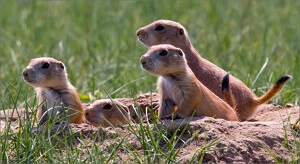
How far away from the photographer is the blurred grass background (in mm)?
9445

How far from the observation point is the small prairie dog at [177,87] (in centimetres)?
704

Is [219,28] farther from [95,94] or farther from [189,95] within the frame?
[189,95]

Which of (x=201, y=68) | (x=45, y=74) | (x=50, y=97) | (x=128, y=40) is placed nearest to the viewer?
(x=45, y=74)

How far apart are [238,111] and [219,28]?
4.75 metres

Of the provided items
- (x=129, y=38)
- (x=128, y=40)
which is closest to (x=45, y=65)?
(x=128, y=40)

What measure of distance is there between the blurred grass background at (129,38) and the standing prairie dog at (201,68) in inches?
24.7

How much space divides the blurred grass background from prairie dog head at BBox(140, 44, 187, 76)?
153 centimetres

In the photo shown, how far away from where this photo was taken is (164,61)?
712 cm

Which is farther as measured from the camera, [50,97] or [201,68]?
[201,68]

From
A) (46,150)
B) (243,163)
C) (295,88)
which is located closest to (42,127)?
(46,150)

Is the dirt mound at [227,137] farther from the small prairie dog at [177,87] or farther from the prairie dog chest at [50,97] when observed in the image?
the prairie dog chest at [50,97]

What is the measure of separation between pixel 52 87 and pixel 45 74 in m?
0.20

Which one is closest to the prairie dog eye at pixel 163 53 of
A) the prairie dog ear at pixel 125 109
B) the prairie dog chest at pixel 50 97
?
the prairie dog ear at pixel 125 109

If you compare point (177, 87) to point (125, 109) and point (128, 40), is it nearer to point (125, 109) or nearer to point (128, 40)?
point (125, 109)
